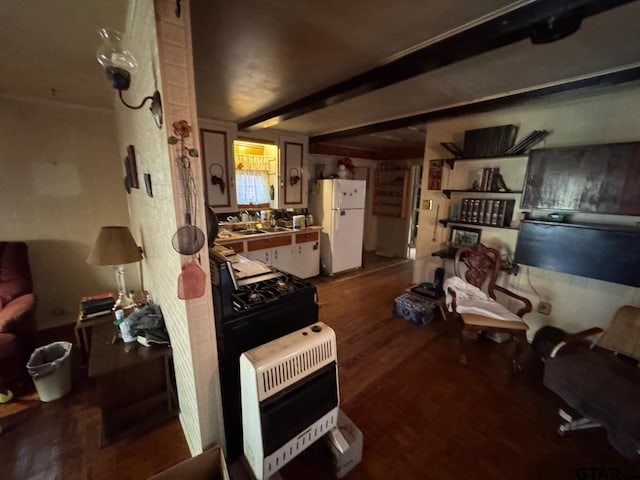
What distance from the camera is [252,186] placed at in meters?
3.80

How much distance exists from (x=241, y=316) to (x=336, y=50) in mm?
1555

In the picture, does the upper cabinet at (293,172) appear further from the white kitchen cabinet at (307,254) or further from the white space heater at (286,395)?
the white space heater at (286,395)

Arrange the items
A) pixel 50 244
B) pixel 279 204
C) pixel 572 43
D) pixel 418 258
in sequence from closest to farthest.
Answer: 1. pixel 572 43
2. pixel 50 244
3. pixel 418 258
4. pixel 279 204

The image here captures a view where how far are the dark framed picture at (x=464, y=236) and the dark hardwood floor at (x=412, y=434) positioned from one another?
1.12m

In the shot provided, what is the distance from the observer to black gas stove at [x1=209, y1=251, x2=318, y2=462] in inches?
46.9

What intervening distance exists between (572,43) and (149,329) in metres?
2.88

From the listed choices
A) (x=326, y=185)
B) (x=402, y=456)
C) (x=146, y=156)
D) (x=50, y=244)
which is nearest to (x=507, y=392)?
(x=402, y=456)

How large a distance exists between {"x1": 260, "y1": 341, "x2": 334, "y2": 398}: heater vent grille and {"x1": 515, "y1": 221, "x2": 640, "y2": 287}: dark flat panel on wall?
204 cm

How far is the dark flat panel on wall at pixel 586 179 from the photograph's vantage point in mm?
1748

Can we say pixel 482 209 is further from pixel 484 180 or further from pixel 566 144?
pixel 566 144

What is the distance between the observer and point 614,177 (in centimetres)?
180

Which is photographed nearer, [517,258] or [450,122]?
[517,258]

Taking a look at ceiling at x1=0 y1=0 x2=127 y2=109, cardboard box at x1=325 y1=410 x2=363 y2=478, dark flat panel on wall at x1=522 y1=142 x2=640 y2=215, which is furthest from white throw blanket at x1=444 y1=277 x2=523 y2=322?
ceiling at x1=0 y1=0 x2=127 y2=109

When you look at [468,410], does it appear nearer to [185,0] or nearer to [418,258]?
[418,258]
